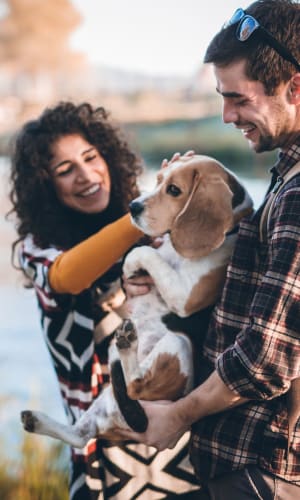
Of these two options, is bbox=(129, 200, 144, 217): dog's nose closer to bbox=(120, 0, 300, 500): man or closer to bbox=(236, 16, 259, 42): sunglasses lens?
bbox=(120, 0, 300, 500): man

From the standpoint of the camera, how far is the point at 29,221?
2734 mm

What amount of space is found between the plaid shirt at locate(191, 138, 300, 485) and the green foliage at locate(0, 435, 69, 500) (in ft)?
5.41

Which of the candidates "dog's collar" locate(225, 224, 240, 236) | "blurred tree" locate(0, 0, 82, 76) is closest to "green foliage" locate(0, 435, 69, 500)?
"dog's collar" locate(225, 224, 240, 236)

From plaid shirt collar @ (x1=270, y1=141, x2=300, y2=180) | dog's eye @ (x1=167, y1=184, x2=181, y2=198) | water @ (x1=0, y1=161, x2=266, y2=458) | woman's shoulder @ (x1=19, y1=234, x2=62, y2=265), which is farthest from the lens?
water @ (x1=0, y1=161, x2=266, y2=458)

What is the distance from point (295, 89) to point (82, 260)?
1007 mm

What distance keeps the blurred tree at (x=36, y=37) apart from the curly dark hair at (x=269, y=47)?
1884 cm

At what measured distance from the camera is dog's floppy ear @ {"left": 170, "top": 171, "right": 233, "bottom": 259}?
6.82ft

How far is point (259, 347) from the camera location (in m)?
1.57

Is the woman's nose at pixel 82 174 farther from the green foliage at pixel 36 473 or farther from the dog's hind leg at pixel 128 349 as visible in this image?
the green foliage at pixel 36 473

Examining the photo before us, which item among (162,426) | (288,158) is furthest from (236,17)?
(162,426)

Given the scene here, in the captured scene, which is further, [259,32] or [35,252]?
[35,252]

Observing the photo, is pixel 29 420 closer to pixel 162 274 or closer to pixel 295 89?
pixel 162 274

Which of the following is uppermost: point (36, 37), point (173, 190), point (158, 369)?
point (36, 37)

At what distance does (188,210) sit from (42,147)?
0.85 m
